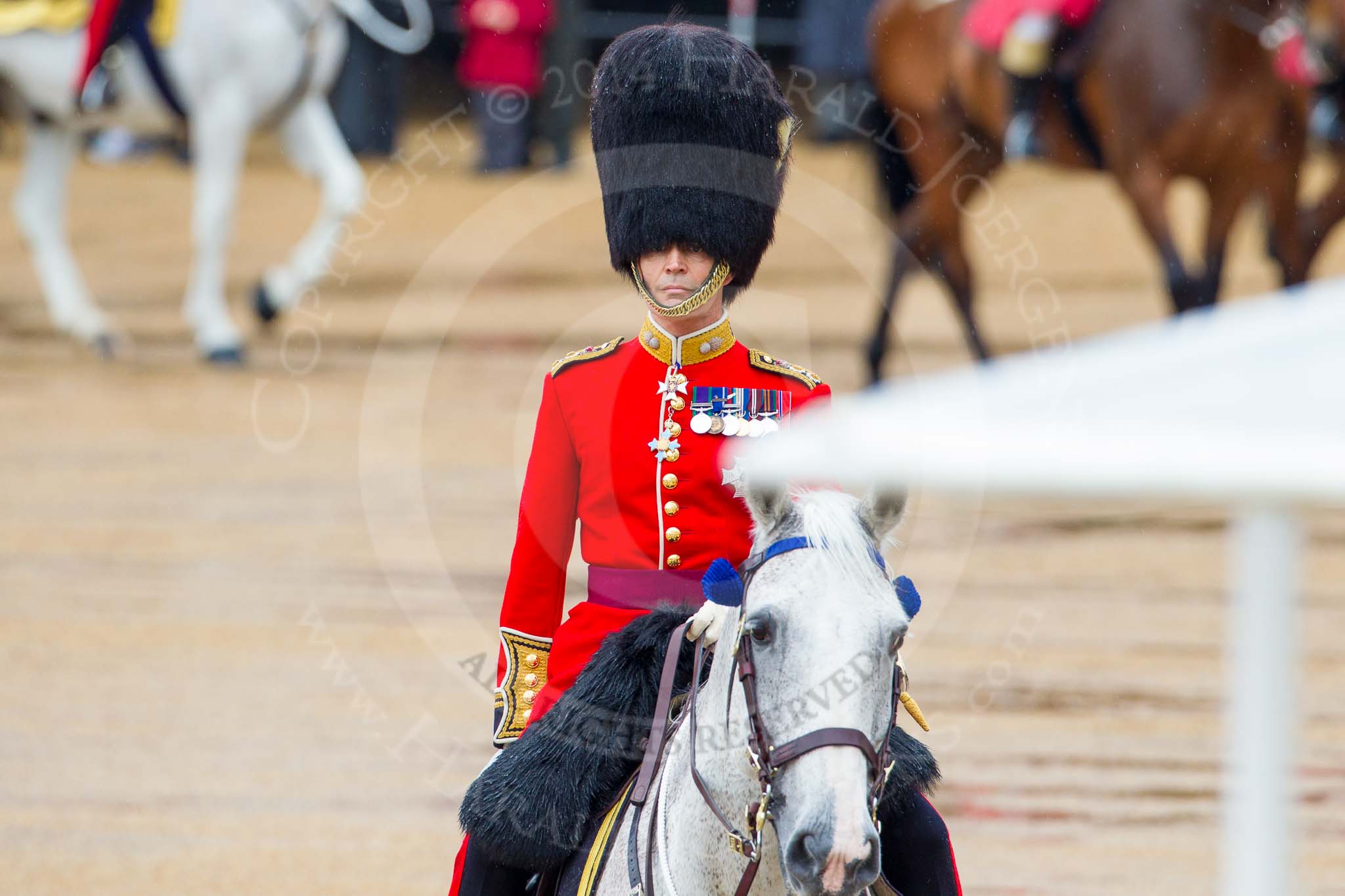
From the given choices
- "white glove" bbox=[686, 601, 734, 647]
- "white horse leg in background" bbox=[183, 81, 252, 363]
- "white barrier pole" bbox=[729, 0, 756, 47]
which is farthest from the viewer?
"white barrier pole" bbox=[729, 0, 756, 47]

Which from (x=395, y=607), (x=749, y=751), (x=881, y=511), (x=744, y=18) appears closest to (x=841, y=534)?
(x=881, y=511)

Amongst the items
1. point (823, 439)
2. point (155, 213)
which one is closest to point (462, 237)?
point (155, 213)

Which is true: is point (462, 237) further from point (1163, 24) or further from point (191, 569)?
point (191, 569)

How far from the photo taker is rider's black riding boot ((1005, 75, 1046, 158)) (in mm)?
10398

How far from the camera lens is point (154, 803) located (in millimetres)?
5438

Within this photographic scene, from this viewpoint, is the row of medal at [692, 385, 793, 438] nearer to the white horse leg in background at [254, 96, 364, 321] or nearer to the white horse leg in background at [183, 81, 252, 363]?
the white horse leg in background at [254, 96, 364, 321]

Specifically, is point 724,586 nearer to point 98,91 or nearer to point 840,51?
point 98,91

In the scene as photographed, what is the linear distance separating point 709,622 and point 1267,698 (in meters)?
1.28

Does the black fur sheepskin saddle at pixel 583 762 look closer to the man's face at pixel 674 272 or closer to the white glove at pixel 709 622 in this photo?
the white glove at pixel 709 622

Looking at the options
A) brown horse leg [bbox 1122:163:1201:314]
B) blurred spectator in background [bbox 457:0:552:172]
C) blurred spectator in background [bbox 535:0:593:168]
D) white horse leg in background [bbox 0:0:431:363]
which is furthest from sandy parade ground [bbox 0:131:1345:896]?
blurred spectator in background [bbox 535:0:593:168]

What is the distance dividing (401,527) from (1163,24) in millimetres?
4086

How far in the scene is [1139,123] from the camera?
9883 millimetres

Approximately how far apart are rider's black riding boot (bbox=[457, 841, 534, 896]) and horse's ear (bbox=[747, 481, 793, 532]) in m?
0.69

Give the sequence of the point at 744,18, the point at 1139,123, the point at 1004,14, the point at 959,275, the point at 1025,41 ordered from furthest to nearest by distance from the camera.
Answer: the point at 744,18, the point at 959,275, the point at 1004,14, the point at 1025,41, the point at 1139,123
